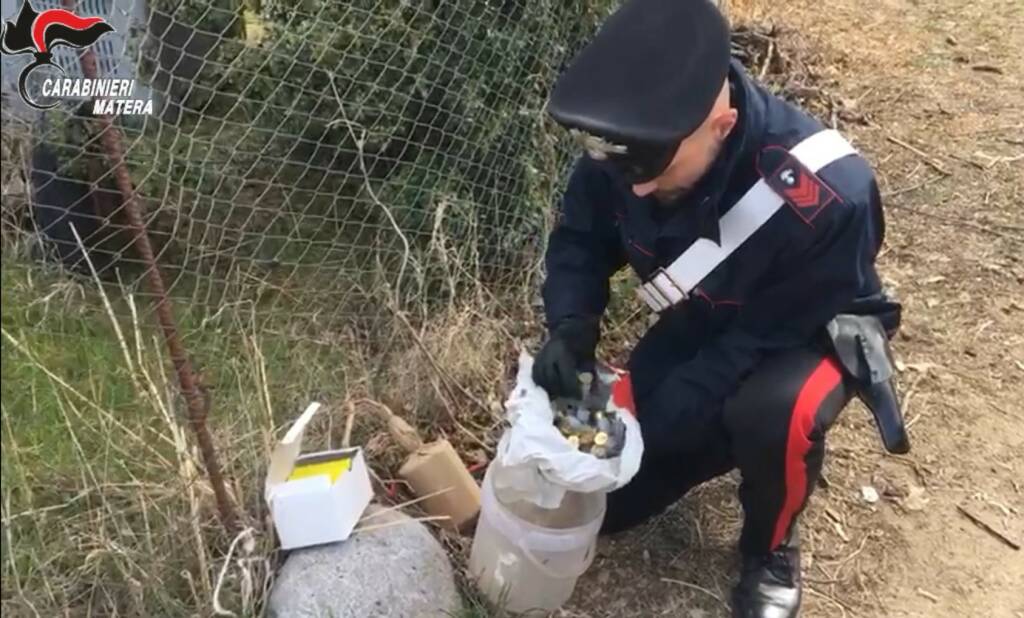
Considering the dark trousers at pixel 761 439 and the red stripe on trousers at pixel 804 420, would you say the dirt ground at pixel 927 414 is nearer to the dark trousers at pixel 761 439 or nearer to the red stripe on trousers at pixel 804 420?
the dark trousers at pixel 761 439

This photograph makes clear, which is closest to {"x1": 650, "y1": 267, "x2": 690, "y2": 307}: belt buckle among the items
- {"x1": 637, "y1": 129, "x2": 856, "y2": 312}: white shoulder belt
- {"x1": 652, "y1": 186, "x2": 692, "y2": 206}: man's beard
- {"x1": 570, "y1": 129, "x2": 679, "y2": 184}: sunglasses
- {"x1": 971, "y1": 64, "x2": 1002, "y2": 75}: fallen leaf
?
{"x1": 637, "y1": 129, "x2": 856, "y2": 312}: white shoulder belt

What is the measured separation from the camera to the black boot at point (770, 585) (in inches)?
103

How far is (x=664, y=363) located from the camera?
2750mm

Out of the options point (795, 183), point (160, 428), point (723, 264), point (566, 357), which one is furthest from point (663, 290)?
point (160, 428)

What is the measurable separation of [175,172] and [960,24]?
140 inches

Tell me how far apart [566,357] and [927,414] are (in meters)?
1.30

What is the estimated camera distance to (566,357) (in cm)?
251

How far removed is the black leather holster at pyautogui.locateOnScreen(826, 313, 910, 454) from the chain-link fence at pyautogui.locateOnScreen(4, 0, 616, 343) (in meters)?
1.15

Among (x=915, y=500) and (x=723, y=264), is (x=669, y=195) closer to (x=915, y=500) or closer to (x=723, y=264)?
(x=723, y=264)

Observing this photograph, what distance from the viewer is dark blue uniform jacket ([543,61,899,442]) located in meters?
2.30

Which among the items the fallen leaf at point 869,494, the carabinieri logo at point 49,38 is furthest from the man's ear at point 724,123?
the carabinieri logo at point 49,38

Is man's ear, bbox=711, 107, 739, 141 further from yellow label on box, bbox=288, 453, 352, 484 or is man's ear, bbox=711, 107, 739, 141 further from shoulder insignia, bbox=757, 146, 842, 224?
yellow label on box, bbox=288, 453, 352, 484

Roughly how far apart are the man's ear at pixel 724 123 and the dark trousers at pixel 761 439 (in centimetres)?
49

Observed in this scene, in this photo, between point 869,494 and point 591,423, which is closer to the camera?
point 591,423
